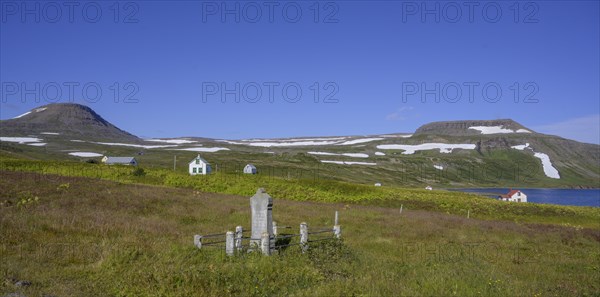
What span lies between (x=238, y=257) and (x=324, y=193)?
1574 inches

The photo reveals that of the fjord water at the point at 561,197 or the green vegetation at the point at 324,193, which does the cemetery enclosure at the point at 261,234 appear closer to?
the green vegetation at the point at 324,193

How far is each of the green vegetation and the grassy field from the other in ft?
60.7

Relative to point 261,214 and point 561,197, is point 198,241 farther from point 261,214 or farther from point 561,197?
point 561,197

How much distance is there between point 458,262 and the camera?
16.6 meters

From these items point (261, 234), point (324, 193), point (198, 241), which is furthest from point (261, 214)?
point (324, 193)

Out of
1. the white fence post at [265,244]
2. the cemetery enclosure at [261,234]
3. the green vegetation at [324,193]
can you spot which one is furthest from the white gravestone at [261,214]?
the green vegetation at [324,193]

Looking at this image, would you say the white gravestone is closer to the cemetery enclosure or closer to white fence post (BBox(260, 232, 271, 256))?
the cemetery enclosure

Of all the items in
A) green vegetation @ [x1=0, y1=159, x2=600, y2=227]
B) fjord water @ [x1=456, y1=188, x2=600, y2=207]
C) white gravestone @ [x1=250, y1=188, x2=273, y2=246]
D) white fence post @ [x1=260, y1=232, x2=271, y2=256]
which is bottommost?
fjord water @ [x1=456, y1=188, x2=600, y2=207]

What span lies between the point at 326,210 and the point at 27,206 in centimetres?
2070

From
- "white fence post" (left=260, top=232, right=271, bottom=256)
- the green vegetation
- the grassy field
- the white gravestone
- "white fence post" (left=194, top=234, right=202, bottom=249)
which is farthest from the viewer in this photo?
the green vegetation

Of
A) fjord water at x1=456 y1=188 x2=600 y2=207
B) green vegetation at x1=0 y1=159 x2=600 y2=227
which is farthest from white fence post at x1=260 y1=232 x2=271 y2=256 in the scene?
fjord water at x1=456 y1=188 x2=600 y2=207

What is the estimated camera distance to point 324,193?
54375 mm

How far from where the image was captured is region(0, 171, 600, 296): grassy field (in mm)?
11477

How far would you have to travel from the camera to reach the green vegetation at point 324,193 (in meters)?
51.1
